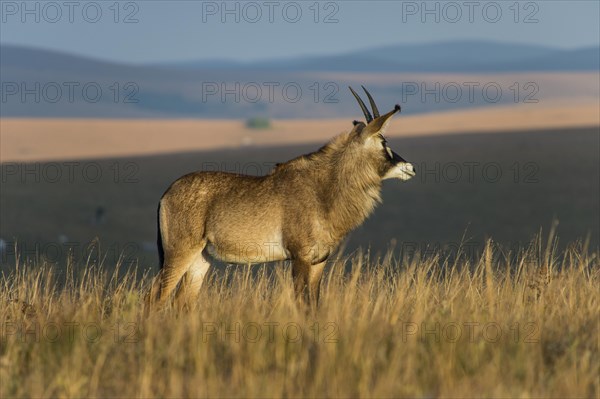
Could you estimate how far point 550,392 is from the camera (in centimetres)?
698

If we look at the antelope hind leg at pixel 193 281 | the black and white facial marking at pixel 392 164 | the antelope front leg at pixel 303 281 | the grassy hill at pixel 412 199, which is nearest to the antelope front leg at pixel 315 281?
the antelope front leg at pixel 303 281

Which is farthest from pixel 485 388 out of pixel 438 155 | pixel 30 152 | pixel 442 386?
pixel 30 152

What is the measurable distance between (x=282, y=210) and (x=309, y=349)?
260 centimetres

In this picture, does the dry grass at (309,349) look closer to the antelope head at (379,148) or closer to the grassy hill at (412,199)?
the antelope head at (379,148)

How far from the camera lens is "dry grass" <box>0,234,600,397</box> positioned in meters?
6.96

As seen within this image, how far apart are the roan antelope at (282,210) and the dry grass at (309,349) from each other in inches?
27.8

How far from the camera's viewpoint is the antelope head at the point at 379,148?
10203mm

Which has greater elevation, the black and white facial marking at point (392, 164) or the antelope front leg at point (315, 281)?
the black and white facial marking at point (392, 164)

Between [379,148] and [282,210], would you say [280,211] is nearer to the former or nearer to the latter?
[282,210]

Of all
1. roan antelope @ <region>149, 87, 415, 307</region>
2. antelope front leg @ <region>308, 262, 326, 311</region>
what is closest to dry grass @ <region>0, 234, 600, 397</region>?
antelope front leg @ <region>308, 262, 326, 311</region>

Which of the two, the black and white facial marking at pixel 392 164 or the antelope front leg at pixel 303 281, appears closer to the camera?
the antelope front leg at pixel 303 281

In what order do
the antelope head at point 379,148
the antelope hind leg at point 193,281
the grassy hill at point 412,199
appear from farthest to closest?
the grassy hill at point 412,199 < the antelope hind leg at point 193,281 < the antelope head at point 379,148

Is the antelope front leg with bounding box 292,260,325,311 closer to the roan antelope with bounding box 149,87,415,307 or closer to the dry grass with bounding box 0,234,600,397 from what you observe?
the roan antelope with bounding box 149,87,415,307

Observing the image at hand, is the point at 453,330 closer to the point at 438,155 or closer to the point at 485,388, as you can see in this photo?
the point at 485,388
